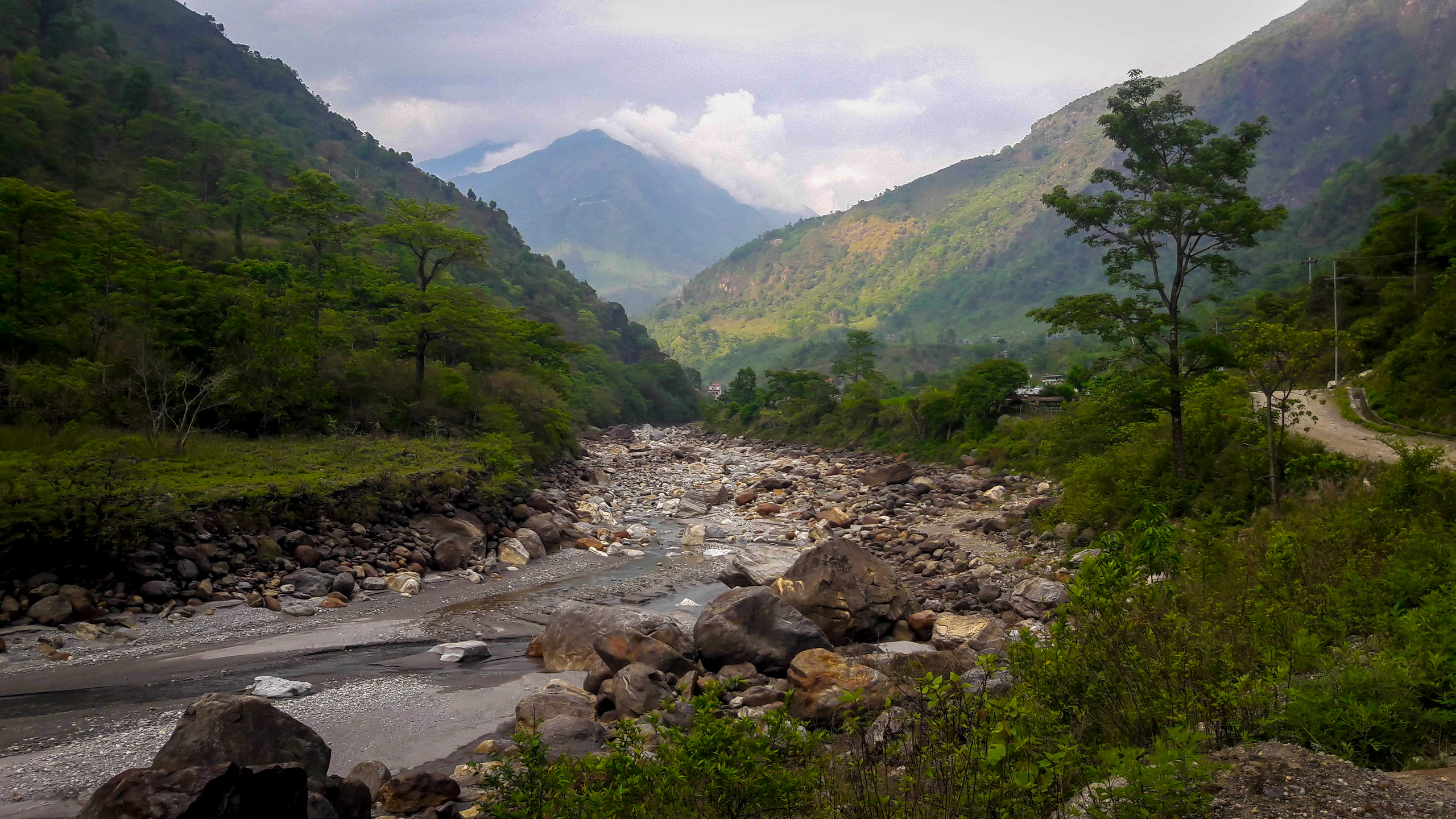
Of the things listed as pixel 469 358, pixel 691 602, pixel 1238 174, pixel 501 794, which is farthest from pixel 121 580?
pixel 469 358

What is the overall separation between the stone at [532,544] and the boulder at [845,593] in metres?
8.29

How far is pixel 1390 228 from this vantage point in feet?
103

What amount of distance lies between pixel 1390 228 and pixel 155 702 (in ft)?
145

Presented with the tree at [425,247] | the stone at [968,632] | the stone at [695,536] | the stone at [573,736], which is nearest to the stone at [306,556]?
the stone at [573,736]

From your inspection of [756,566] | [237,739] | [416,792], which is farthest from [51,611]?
[756,566]

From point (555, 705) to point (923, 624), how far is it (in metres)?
6.39

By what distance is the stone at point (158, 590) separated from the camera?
1173cm

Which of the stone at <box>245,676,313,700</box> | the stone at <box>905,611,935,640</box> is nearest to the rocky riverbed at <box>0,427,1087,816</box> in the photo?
the stone at <box>905,611,935,640</box>

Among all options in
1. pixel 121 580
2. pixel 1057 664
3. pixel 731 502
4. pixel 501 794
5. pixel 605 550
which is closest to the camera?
pixel 501 794

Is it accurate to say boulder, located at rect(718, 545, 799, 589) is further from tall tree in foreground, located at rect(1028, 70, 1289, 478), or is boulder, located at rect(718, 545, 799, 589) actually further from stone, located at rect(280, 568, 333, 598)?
stone, located at rect(280, 568, 333, 598)

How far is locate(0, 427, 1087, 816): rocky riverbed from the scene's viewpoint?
27.4 ft

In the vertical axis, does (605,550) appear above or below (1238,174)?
below

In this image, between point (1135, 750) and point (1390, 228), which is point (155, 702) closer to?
point (1135, 750)

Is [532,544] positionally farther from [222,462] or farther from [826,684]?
[826,684]
